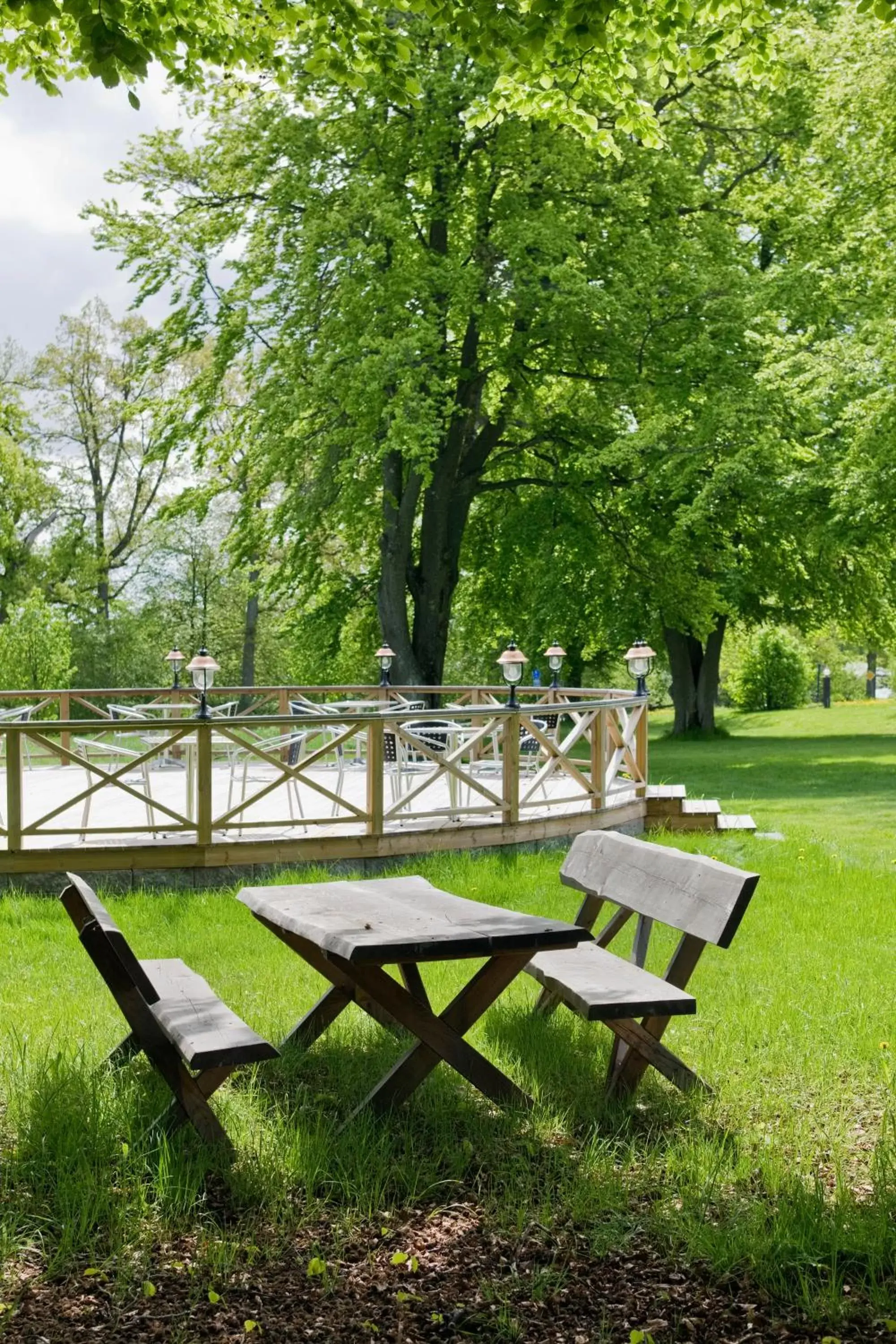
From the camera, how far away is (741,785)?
746 inches

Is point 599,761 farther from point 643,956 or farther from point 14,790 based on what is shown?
point 643,956

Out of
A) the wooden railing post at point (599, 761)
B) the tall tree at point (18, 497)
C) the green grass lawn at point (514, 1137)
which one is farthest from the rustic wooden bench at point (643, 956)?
the tall tree at point (18, 497)

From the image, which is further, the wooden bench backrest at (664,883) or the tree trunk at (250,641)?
Answer: the tree trunk at (250,641)

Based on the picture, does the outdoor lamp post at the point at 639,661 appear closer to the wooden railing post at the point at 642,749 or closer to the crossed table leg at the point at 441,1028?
the wooden railing post at the point at 642,749

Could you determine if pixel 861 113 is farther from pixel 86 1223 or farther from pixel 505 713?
pixel 86 1223

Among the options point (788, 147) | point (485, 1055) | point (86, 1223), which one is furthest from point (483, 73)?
point (86, 1223)

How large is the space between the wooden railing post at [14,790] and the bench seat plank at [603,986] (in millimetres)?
5403

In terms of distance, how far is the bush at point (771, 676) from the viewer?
39.1m

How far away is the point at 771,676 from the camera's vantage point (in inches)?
1544

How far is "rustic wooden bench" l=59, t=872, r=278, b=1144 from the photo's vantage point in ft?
12.2

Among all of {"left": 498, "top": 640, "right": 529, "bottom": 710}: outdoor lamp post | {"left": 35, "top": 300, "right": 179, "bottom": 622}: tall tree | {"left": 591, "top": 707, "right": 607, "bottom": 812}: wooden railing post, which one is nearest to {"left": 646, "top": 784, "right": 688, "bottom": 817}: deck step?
{"left": 591, "top": 707, "right": 607, "bottom": 812}: wooden railing post

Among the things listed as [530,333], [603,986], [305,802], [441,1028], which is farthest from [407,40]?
[530,333]

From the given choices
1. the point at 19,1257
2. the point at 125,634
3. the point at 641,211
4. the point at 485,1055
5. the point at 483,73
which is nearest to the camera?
the point at 19,1257

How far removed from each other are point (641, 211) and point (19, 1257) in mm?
19837
